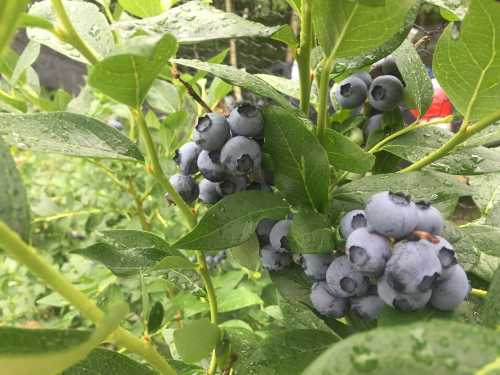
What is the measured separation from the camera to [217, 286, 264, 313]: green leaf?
1.02 meters

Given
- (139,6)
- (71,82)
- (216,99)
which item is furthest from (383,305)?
(71,82)

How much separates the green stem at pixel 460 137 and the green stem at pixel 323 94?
12 centimetres

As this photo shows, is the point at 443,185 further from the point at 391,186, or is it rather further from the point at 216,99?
the point at 216,99

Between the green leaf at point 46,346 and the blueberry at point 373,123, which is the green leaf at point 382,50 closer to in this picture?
the blueberry at point 373,123

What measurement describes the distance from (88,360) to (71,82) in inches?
174

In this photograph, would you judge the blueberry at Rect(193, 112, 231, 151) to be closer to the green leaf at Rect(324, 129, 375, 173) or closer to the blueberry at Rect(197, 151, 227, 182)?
the blueberry at Rect(197, 151, 227, 182)

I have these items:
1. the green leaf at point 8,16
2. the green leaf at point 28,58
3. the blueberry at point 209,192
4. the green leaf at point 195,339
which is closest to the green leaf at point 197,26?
the green leaf at point 8,16

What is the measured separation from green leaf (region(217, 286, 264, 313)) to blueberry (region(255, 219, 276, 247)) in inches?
17.7

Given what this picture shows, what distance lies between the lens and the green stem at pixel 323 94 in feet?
1.62

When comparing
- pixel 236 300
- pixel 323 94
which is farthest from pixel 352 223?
pixel 236 300

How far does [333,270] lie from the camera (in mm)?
472

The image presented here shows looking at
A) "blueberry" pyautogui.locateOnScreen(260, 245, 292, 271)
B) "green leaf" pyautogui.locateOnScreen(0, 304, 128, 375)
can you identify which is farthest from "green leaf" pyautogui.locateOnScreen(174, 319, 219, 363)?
"green leaf" pyautogui.locateOnScreen(0, 304, 128, 375)

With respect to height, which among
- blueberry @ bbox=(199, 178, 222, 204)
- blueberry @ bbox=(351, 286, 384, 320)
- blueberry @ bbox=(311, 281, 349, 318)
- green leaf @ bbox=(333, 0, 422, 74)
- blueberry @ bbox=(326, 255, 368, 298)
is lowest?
blueberry @ bbox=(311, 281, 349, 318)

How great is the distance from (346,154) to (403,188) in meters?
0.07
